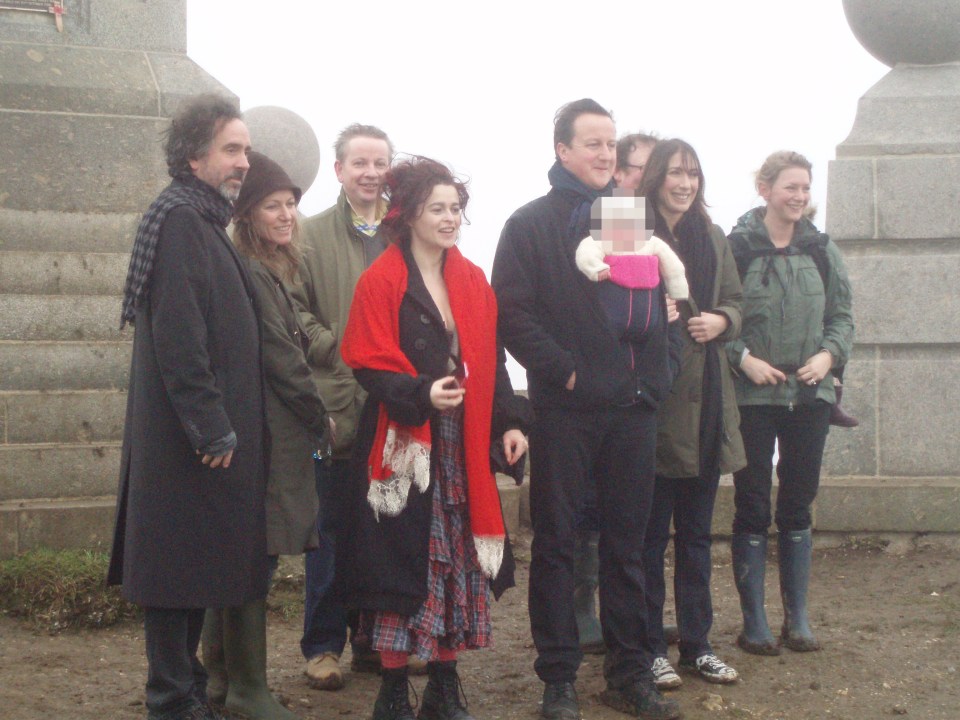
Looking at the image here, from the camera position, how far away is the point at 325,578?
504 centimetres

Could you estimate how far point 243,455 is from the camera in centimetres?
412

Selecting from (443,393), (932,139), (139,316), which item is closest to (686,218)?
(443,393)

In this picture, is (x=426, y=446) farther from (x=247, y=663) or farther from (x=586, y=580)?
(x=586, y=580)

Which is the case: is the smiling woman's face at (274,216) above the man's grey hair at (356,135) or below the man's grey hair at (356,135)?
below

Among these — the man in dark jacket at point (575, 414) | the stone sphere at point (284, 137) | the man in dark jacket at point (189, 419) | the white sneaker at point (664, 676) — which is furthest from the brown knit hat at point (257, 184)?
the stone sphere at point (284, 137)

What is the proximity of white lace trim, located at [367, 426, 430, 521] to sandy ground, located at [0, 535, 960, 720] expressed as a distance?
840 mm

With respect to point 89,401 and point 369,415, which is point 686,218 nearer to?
point 369,415

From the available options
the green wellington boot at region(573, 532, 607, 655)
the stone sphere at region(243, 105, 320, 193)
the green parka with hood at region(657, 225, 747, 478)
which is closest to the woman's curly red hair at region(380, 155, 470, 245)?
the green parka with hood at region(657, 225, 747, 478)

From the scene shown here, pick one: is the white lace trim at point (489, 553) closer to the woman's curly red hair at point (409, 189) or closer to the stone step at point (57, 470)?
the woman's curly red hair at point (409, 189)

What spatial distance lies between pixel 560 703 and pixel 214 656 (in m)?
1.15

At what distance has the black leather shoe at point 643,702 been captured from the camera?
4680mm

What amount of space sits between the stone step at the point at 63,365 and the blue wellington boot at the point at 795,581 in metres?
3.24

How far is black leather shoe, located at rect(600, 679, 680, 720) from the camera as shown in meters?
4.68

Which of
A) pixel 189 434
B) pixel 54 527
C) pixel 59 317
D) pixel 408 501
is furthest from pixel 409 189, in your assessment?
pixel 59 317
